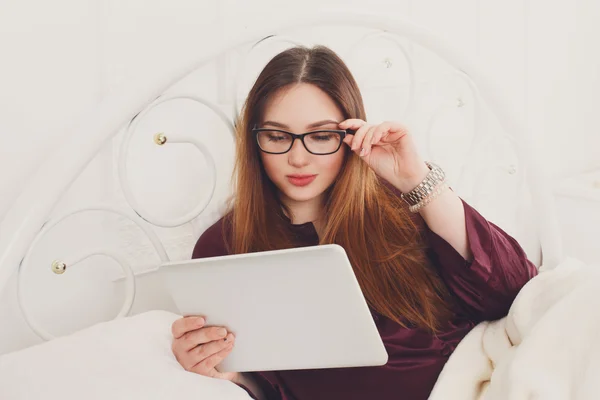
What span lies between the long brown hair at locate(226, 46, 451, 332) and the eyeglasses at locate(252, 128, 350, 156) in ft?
0.11

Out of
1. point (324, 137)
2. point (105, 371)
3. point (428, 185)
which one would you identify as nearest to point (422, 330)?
point (428, 185)

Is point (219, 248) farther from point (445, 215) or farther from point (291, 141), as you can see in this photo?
point (445, 215)

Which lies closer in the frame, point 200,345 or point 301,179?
point 200,345

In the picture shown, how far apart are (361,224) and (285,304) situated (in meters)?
0.31

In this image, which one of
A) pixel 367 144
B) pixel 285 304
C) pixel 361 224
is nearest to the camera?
pixel 285 304

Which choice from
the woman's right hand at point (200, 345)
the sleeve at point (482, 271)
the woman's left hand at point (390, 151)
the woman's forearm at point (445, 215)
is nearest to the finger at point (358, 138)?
the woman's left hand at point (390, 151)

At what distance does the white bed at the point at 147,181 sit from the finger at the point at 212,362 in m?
0.03

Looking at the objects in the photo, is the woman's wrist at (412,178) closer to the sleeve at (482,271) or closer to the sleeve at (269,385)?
the sleeve at (482,271)

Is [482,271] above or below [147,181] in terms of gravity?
below

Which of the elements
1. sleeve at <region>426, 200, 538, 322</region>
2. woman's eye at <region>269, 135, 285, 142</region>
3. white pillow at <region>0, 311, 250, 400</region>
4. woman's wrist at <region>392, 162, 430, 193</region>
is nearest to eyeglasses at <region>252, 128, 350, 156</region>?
woman's eye at <region>269, 135, 285, 142</region>

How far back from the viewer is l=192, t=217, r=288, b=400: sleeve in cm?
104

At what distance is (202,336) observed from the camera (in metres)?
0.83

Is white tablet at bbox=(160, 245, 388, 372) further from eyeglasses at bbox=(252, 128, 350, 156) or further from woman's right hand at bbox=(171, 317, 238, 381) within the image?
eyeglasses at bbox=(252, 128, 350, 156)

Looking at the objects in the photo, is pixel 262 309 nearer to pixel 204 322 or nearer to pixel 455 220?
pixel 204 322
